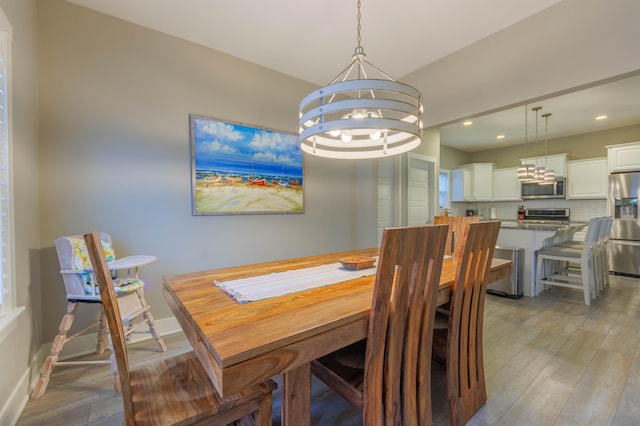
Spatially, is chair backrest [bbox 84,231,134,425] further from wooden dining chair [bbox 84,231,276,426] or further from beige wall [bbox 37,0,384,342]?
beige wall [bbox 37,0,384,342]

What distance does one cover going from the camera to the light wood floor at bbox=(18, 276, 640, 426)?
1.49 metres

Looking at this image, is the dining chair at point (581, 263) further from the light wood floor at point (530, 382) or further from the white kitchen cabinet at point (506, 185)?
the white kitchen cabinet at point (506, 185)

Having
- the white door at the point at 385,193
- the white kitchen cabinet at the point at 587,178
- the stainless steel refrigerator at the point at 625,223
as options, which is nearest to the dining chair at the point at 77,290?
the white door at the point at 385,193

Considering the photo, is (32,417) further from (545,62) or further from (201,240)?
(545,62)

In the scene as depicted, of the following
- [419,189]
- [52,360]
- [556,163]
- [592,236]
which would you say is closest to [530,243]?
[592,236]

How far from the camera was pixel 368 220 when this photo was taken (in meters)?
3.83

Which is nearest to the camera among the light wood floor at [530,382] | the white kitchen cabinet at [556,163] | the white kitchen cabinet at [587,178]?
the light wood floor at [530,382]

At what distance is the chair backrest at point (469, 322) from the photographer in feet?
4.31

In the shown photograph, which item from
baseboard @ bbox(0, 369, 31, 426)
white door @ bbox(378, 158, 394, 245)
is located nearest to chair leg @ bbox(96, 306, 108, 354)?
baseboard @ bbox(0, 369, 31, 426)

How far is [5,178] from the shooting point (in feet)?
4.87

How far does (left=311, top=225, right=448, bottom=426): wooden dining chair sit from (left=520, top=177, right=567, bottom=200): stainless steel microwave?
5844 millimetres

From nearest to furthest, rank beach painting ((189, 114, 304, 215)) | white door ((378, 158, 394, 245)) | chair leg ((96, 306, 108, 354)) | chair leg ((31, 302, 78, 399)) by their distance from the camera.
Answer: chair leg ((31, 302, 78, 399)) < chair leg ((96, 306, 108, 354)) < beach painting ((189, 114, 304, 215)) < white door ((378, 158, 394, 245))

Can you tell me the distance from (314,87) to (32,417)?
3.65m

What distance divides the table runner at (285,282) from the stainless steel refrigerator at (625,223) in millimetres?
5234
